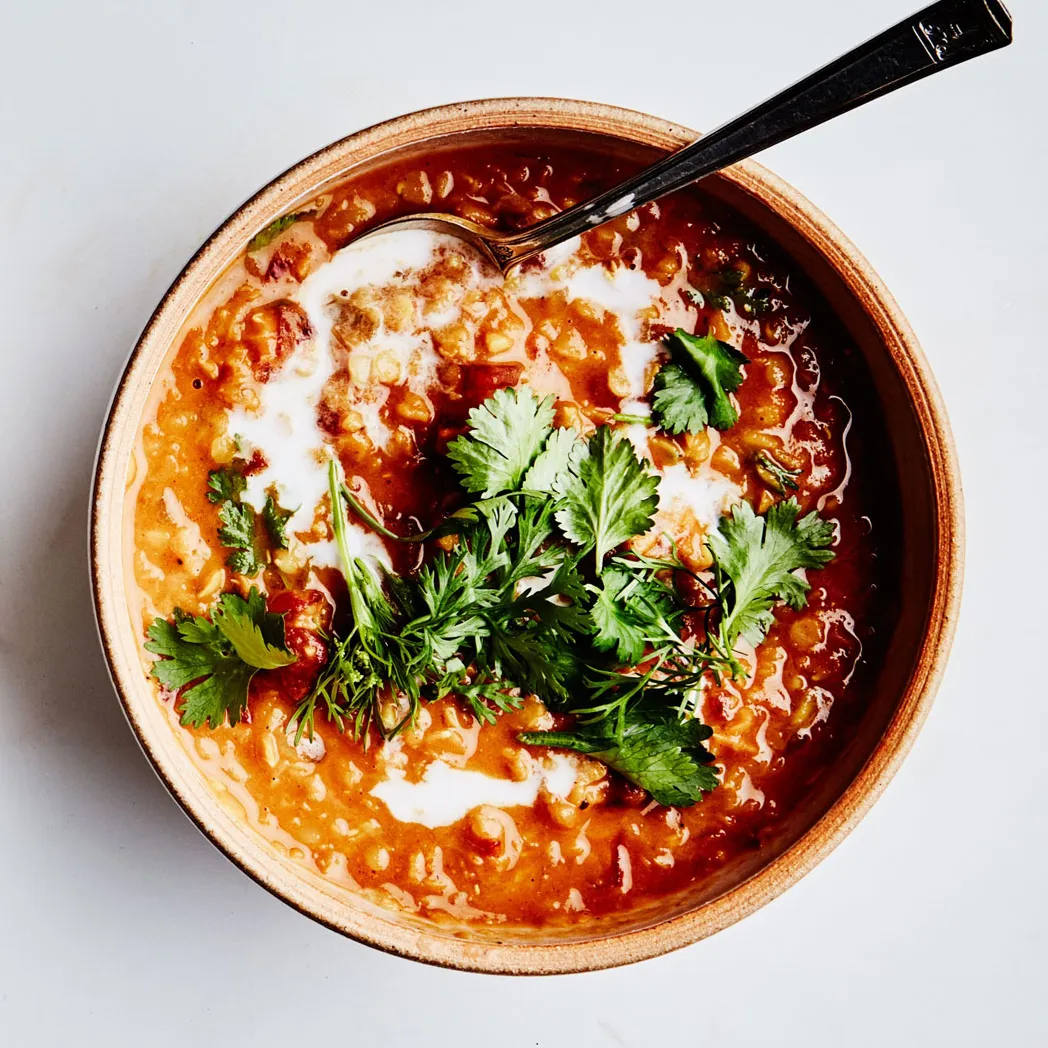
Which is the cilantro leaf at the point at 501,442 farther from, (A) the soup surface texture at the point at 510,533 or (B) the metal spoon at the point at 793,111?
(B) the metal spoon at the point at 793,111

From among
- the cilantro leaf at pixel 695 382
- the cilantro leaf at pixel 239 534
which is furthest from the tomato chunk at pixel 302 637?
the cilantro leaf at pixel 695 382

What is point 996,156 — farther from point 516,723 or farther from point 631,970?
point 631,970

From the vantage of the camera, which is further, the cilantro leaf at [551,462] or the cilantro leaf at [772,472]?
the cilantro leaf at [772,472]

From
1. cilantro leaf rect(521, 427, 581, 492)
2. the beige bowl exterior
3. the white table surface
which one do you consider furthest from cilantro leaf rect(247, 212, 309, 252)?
cilantro leaf rect(521, 427, 581, 492)

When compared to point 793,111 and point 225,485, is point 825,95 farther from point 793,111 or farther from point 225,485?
point 225,485

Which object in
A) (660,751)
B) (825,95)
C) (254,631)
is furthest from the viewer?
(660,751)

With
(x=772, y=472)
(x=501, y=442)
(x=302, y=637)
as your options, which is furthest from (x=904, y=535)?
(x=302, y=637)
